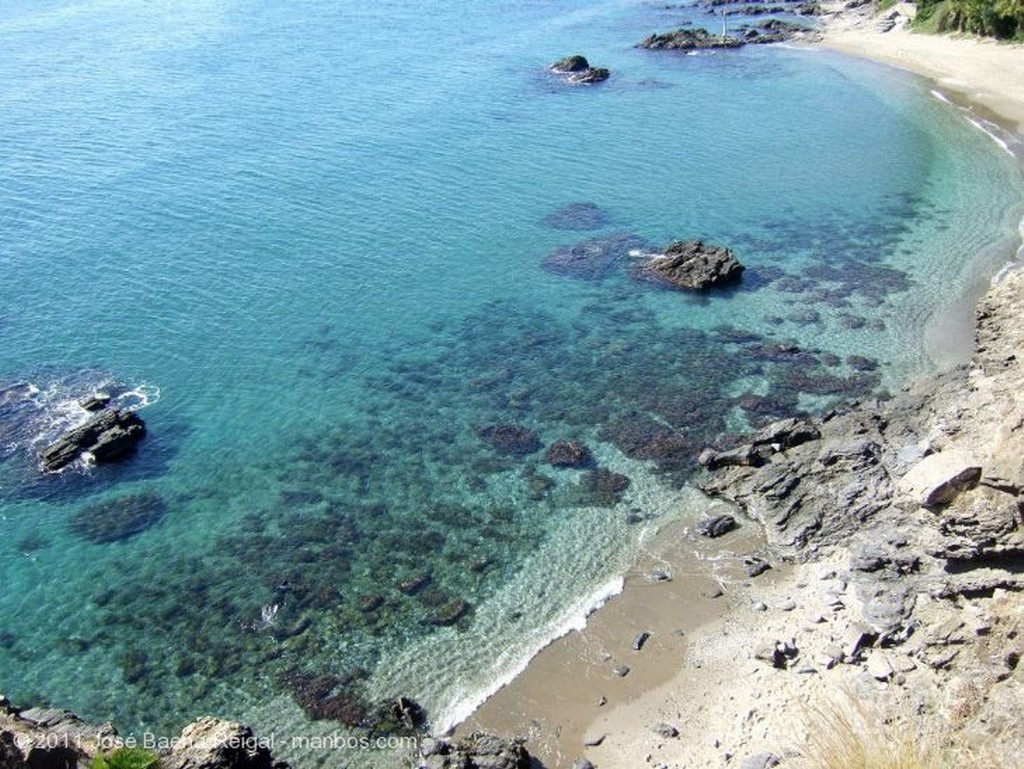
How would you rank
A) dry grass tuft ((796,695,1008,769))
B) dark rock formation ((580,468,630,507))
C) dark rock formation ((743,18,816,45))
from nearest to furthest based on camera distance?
dry grass tuft ((796,695,1008,769))
dark rock formation ((580,468,630,507))
dark rock formation ((743,18,816,45))

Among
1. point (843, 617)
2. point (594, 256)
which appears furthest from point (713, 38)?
point (843, 617)

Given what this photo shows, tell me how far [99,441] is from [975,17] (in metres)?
94.0

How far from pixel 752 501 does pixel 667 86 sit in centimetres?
6762

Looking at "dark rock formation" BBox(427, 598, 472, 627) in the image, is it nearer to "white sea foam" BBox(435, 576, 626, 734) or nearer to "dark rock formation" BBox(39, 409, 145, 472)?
"white sea foam" BBox(435, 576, 626, 734)

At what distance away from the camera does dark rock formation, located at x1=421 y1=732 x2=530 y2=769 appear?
23109mm

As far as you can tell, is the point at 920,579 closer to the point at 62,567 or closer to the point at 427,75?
the point at 62,567

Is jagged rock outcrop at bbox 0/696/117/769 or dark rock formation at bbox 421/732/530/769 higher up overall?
jagged rock outcrop at bbox 0/696/117/769

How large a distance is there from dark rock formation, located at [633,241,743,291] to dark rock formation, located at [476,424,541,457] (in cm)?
1731

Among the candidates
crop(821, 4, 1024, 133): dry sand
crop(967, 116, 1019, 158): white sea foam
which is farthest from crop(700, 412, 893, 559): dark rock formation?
crop(821, 4, 1024, 133): dry sand

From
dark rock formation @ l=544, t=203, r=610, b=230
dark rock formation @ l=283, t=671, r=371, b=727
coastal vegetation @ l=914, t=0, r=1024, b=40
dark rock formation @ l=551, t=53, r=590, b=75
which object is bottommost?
dark rock formation @ l=283, t=671, r=371, b=727

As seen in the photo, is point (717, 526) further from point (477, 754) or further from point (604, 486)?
point (477, 754)

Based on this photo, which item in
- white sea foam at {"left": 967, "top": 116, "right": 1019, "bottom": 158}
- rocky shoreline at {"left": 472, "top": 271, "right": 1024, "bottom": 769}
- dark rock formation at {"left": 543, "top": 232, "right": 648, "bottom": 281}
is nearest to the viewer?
rocky shoreline at {"left": 472, "top": 271, "right": 1024, "bottom": 769}

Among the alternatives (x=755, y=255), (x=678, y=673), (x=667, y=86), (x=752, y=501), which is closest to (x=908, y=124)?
(x=667, y=86)

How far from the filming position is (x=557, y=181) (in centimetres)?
6581
